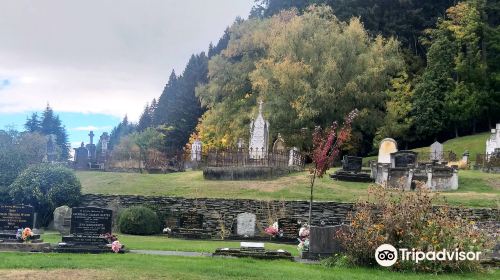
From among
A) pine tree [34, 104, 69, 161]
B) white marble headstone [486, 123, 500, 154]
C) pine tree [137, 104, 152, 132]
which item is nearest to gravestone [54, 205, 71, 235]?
white marble headstone [486, 123, 500, 154]

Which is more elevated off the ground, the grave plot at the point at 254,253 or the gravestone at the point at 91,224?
the gravestone at the point at 91,224

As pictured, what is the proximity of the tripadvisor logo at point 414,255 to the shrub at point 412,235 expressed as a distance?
9 cm

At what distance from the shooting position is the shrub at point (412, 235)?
44.4 ft

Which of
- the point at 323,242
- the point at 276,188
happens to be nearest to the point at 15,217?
the point at 323,242

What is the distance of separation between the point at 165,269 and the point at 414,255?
19.7 ft

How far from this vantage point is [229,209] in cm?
2477

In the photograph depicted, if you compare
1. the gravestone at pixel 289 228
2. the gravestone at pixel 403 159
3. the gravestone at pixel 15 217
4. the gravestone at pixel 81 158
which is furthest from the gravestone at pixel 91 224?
the gravestone at pixel 81 158

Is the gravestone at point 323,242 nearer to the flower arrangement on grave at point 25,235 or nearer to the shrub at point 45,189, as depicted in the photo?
the flower arrangement on grave at point 25,235

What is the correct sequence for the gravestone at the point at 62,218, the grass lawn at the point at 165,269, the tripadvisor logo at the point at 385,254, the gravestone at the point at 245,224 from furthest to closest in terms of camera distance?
the gravestone at the point at 62,218
the gravestone at the point at 245,224
the tripadvisor logo at the point at 385,254
the grass lawn at the point at 165,269

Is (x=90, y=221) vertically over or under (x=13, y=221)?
over

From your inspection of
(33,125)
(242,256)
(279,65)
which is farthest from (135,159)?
(33,125)

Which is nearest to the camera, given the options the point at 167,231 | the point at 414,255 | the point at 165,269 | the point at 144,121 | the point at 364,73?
the point at 165,269

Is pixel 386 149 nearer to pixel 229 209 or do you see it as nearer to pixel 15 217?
pixel 229 209

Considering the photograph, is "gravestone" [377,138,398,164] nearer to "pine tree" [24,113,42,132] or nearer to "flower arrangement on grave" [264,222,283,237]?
"flower arrangement on grave" [264,222,283,237]
